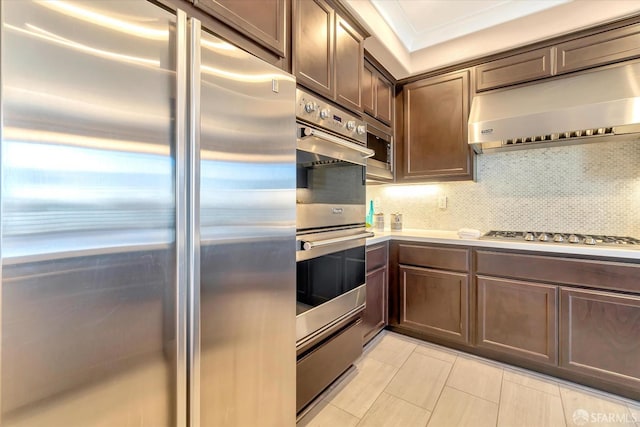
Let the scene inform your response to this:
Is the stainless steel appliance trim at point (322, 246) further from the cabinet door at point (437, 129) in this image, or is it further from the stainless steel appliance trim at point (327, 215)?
the cabinet door at point (437, 129)

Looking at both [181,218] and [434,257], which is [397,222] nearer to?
[434,257]

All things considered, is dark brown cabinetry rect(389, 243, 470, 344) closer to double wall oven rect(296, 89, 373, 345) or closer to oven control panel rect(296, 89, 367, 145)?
double wall oven rect(296, 89, 373, 345)

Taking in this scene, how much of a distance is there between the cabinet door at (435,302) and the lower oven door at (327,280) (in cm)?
68

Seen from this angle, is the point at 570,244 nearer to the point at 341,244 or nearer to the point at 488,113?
the point at 488,113

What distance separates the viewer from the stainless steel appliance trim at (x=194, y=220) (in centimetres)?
84

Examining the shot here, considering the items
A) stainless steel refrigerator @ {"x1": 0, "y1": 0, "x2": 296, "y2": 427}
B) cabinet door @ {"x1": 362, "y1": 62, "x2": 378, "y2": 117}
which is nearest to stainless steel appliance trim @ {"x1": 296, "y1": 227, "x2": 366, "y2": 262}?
stainless steel refrigerator @ {"x1": 0, "y1": 0, "x2": 296, "y2": 427}

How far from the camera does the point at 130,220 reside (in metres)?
0.72

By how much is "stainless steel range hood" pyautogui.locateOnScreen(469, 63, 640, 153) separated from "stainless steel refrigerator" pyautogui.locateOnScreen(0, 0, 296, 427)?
1819 mm

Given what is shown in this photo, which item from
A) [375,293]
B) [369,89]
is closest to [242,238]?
[375,293]

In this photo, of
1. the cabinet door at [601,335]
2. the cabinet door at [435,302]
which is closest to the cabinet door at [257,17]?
the cabinet door at [435,302]

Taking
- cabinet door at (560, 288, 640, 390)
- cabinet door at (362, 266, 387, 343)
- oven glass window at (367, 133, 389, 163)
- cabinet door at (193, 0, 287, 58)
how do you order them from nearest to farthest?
cabinet door at (193, 0, 287, 58)
cabinet door at (560, 288, 640, 390)
cabinet door at (362, 266, 387, 343)
oven glass window at (367, 133, 389, 163)

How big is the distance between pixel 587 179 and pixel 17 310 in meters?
3.14

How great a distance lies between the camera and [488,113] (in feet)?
7.09

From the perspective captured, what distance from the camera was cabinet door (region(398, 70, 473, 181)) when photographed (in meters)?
2.41
